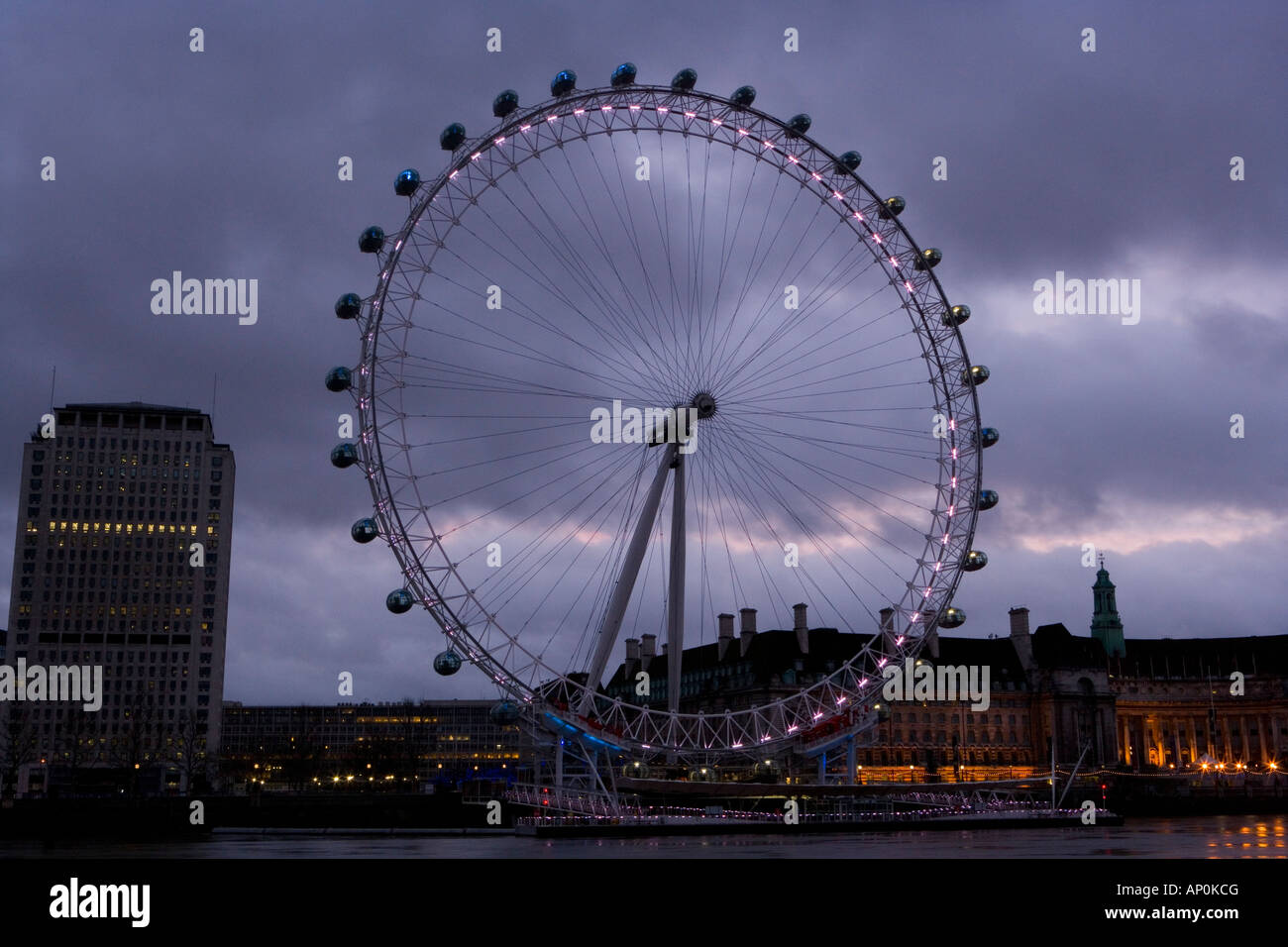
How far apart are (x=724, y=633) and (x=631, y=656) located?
12.2 meters

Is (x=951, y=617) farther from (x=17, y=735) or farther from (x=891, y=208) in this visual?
(x=17, y=735)

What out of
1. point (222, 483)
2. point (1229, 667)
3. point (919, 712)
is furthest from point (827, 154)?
point (222, 483)

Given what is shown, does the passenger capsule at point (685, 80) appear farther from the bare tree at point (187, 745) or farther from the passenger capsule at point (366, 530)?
the bare tree at point (187, 745)

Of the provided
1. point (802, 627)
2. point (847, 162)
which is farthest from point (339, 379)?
point (802, 627)

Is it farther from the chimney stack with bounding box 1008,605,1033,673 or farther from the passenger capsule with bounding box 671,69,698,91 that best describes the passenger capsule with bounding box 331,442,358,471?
the chimney stack with bounding box 1008,605,1033,673

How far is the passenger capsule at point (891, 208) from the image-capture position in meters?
55.0

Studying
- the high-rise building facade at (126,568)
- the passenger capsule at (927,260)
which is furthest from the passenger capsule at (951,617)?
the high-rise building facade at (126,568)

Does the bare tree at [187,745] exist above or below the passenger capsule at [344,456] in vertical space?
below

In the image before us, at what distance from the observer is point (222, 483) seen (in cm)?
15675

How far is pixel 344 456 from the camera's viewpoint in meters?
43.0

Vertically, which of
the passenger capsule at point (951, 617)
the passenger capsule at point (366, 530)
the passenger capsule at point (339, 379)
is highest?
the passenger capsule at point (339, 379)

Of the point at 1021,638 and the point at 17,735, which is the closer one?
the point at 17,735

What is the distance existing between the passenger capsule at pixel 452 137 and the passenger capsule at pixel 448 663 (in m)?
18.5
